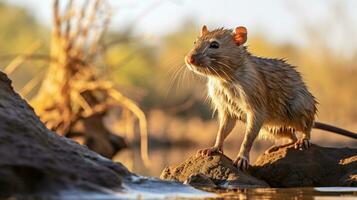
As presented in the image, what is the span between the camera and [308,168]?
8219 millimetres

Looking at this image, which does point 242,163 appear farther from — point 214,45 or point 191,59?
point 214,45

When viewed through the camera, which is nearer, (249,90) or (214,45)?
(249,90)

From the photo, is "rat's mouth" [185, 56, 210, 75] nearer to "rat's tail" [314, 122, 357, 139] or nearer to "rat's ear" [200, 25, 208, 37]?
"rat's ear" [200, 25, 208, 37]

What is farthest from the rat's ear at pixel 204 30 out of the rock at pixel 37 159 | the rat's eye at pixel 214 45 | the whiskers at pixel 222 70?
the rock at pixel 37 159

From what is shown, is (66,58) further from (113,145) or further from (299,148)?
(299,148)

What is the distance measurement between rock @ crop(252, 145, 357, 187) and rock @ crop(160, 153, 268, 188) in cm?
28

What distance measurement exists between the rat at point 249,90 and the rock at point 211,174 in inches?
16.3

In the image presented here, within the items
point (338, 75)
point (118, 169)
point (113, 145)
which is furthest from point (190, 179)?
point (338, 75)

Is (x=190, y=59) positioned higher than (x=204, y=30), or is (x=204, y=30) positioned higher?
(x=204, y=30)

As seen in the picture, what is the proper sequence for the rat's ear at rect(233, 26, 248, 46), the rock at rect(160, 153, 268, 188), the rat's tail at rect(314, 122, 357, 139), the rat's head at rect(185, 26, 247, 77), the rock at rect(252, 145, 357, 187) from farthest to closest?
the rat's tail at rect(314, 122, 357, 139), the rat's ear at rect(233, 26, 248, 46), the rat's head at rect(185, 26, 247, 77), the rock at rect(252, 145, 357, 187), the rock at rect(160, 153, 268, 188)

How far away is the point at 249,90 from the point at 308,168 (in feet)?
3.45

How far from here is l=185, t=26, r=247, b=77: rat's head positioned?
8.77 meters

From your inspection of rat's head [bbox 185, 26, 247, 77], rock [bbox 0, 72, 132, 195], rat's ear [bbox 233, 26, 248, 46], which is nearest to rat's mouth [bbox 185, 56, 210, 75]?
rat's head [bbox 185, 26, 247, 77]

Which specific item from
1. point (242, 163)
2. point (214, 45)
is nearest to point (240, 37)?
point (214, 45)
